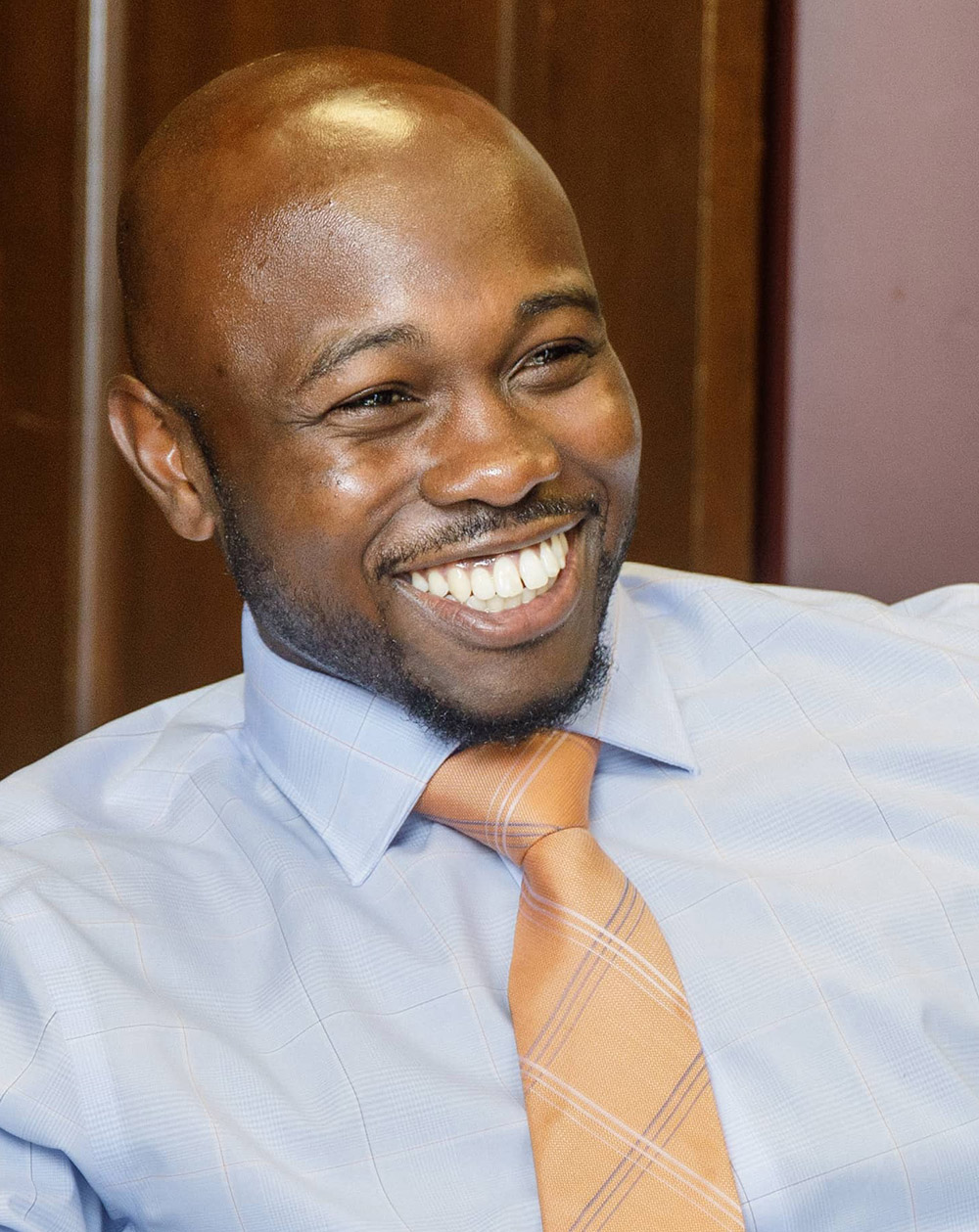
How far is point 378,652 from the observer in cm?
117

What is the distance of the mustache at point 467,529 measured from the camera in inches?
43.9

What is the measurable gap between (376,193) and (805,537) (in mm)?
804

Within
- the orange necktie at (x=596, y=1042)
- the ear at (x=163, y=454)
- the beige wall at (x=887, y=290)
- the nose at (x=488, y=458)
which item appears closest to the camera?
the orange necktie at (x=596, y=1042)

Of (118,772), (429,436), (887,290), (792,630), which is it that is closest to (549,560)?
(429,436)

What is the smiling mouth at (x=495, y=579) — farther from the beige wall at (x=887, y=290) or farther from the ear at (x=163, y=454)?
the beige wall at (x=887, y=290)

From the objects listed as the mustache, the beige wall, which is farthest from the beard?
the beige wall

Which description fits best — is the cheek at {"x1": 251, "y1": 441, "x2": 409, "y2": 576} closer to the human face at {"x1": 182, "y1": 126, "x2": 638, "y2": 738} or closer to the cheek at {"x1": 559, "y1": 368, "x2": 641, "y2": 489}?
the human face at {"x1": 182, "y1": 126, "x2": 638, "y2": 738}

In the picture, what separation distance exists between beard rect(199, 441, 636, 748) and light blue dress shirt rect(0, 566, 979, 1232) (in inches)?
1.2

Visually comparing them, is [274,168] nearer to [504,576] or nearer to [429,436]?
[429,436]

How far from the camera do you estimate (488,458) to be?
43.3 inches

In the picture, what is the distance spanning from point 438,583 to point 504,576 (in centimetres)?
5

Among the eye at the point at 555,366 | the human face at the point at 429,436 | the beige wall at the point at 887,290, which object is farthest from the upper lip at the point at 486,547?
the beige wall at the point at 887,290

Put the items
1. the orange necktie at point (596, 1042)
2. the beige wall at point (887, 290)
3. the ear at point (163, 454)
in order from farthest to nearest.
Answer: the beige wall at point (887, 290) → the ear at point (163, 454) → the orange necktie at point (596, 1042)

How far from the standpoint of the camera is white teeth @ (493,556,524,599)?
3.73ft
